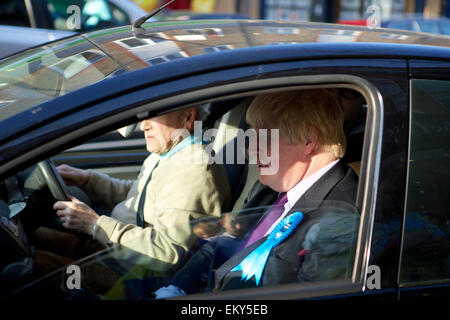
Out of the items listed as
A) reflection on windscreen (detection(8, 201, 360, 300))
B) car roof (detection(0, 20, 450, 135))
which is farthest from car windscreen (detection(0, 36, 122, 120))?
reflection on windscreen (detection(8, 201, 360, 300))

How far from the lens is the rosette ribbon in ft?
5.78

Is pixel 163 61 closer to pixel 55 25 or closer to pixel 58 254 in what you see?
pixel 58 254

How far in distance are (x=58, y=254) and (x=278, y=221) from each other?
2.15 ft

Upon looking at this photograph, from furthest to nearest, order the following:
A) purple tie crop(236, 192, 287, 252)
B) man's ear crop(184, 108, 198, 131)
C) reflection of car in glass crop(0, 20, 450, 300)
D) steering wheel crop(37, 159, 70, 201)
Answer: steering wheel crop(37, 159, 70, 201), man's ear crop(184, 108, 198, 131), purple tie crop(236, 192, 287, 252), reflection of car in glass crop(0, 20, 450, 300)

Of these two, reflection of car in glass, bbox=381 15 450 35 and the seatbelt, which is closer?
the seatbelt

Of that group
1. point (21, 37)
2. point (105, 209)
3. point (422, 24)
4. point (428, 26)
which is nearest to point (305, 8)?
point (422, 24)

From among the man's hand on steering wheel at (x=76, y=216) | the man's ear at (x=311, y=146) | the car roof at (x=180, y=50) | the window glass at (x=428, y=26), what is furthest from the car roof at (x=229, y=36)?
A: the window glass at (x=428, y=26)

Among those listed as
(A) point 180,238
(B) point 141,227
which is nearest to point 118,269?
(A) point 180,238

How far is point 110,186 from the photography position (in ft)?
8.98

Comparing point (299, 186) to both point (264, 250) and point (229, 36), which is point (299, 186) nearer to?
point (264, 250)

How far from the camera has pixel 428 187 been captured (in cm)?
166

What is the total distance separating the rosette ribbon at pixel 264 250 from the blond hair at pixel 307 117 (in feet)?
0.95

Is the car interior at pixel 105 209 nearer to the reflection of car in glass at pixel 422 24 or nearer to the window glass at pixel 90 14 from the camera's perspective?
the window glass at pixel 90 14

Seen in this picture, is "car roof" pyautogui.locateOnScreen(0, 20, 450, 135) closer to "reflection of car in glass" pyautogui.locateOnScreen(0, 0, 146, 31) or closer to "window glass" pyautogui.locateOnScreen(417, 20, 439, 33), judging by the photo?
"reflection of car in glass" pyautogui.locateOnScreen(0, 0, 146, 31)
